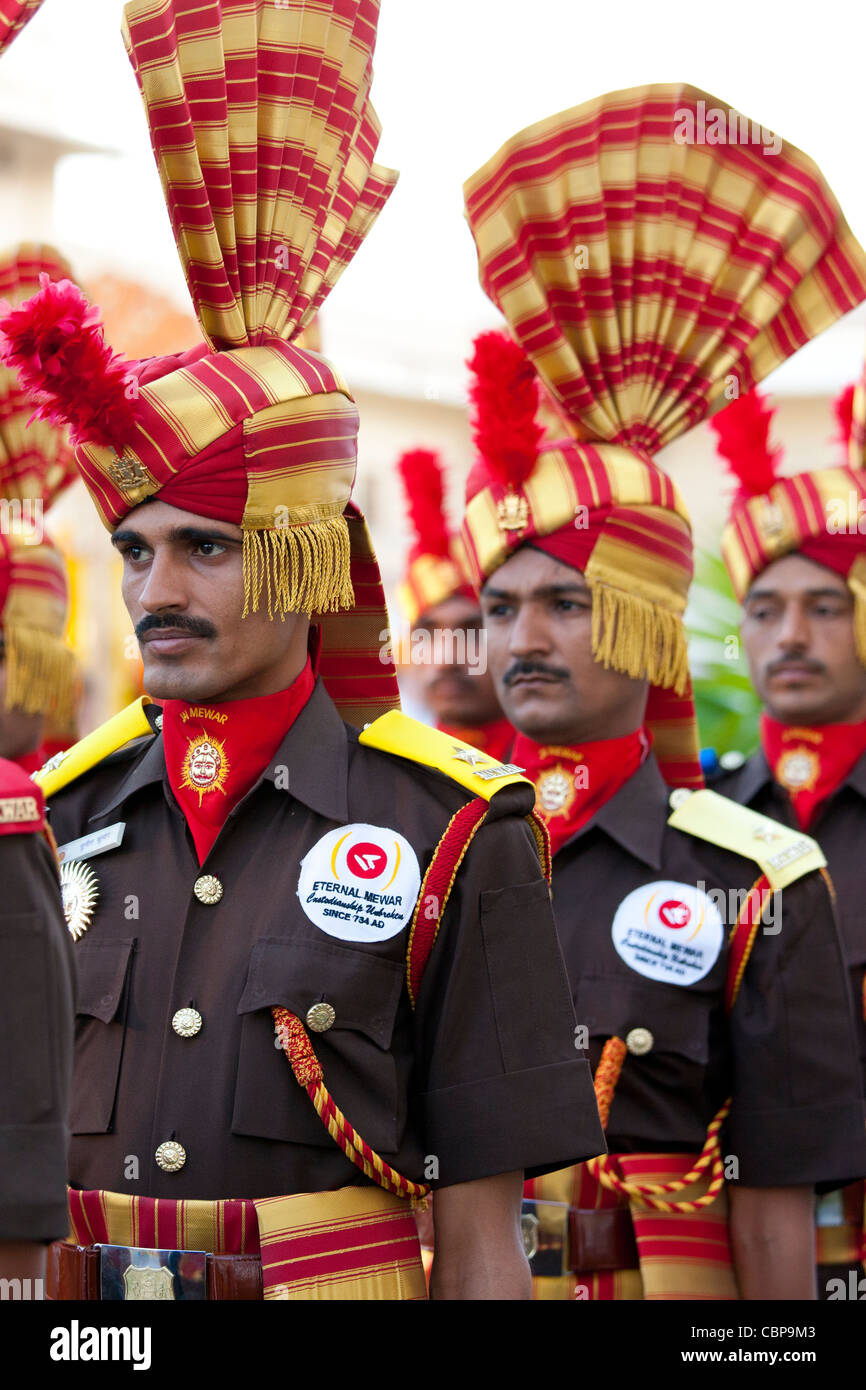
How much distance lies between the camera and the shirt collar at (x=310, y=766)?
3.10m

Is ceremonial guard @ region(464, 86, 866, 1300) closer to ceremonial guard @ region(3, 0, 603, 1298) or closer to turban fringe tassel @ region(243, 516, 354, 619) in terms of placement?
ceremonial guard @ region(3, 0, 603, 1298)

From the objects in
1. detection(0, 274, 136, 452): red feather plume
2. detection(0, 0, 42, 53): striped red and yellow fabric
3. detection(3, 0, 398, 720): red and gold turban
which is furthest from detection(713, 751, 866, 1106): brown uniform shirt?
detection(0, 0, 42, 53): striped red and yellow fabric

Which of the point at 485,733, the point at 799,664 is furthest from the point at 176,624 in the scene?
the point at 485,733

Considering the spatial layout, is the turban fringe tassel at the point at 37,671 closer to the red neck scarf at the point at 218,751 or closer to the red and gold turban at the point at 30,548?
the red and gold turban at the point at 30,548

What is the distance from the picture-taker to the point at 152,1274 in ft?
9.27

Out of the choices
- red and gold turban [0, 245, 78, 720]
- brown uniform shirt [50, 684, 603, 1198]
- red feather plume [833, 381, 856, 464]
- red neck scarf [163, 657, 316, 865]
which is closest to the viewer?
brown uniform shirt [50, 684, 603, 1198]

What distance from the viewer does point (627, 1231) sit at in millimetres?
3969

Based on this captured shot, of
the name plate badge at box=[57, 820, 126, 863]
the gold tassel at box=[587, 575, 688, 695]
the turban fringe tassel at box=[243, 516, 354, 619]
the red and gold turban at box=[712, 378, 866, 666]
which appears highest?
the red and gold turban at box=[712, 378, 866, 666]

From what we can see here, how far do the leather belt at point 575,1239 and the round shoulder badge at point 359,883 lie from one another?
119 cm

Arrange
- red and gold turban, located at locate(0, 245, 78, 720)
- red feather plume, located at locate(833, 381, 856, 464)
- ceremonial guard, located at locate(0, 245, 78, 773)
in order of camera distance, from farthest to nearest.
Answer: red feather plume, located at locate(833, 381, 856, 464) < ceremonial guard, located at locate(0, 245, 78, 773) < red and gold turban, located at locate(0, 245, 78, 720)

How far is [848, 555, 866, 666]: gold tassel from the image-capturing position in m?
5.51

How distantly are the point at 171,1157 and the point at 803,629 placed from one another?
129 inches
